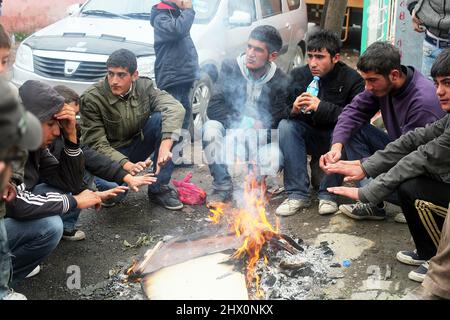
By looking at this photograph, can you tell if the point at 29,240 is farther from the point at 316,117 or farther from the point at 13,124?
the point at 316,117

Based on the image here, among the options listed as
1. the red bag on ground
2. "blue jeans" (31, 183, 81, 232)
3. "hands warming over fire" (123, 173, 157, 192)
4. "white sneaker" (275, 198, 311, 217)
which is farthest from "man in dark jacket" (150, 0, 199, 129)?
→ "blue jeans" (31, 183, 81, 232)

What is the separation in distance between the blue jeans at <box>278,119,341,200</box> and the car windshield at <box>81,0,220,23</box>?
9.31ft

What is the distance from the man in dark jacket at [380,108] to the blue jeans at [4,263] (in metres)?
2.64

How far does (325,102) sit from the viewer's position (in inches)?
217

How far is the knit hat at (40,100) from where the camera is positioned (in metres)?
3.92

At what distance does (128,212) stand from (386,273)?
8.24 ft

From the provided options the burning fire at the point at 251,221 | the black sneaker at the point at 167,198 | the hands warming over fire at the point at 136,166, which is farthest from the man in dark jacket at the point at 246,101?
the hands warming over fire at the point at 136,166

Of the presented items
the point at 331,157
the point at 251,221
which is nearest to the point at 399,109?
the point at 331,157

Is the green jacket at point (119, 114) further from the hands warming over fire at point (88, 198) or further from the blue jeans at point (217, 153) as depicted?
the hands warming over fire at point (88, 198)

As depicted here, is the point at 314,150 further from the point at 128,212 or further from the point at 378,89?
the point at 128,212

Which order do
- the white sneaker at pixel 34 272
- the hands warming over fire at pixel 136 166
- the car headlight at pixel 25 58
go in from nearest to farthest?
the white sneaker at pixel 34 272 < the hands warming over fire at pixel 136 166 < the car headlight at pixel 25 58

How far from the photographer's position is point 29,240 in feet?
13.0

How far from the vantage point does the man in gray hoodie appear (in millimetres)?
5965

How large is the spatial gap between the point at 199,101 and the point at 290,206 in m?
2.50
